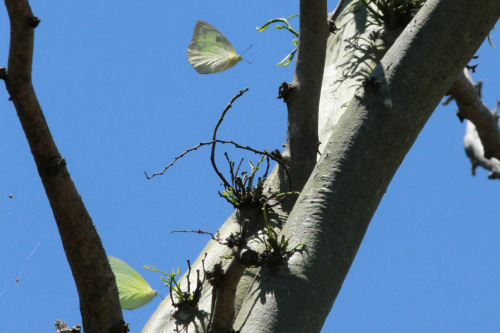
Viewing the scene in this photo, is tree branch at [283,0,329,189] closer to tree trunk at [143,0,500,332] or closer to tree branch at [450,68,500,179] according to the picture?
tree trunk at [143,0,500,332]

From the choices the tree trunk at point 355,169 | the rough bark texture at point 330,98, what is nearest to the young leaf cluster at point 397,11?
the rough bark texture at point 330,98

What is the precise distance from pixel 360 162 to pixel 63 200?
2.55ft

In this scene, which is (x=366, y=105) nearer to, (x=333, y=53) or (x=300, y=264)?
(x=300, y=264)

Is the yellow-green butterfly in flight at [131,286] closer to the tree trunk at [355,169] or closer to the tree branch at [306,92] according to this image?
the tree trunk at [355,169]

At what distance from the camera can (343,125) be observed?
169cm

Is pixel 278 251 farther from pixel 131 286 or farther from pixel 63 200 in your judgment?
pixel 131 286

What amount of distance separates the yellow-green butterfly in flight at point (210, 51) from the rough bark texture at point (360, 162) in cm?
101

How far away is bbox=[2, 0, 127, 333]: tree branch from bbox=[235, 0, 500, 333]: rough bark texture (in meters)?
0.35

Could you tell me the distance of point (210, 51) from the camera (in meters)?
2.61

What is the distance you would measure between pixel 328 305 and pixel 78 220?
2.18 ft

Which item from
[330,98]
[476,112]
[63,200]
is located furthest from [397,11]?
[63,200]

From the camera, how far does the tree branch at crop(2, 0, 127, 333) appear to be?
145cm

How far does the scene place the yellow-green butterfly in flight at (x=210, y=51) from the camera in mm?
2594

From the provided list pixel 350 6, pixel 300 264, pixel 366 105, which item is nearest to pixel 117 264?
pixel 300 264
